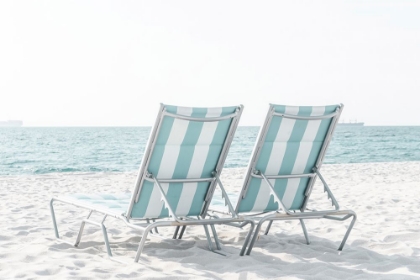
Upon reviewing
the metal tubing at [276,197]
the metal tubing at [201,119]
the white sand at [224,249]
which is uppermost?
the metal tubing at [201,119]

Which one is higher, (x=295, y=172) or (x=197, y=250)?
(x=295, y=172)

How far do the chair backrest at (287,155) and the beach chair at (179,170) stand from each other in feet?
0.63

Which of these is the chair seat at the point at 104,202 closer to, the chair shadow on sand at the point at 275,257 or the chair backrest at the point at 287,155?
the chair shadow on sand at the point at 275,257

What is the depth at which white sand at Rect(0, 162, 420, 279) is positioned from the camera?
3.48 m

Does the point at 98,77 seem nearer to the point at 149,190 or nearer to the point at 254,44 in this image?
the point at 254,44

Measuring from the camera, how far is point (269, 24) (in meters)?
25.0

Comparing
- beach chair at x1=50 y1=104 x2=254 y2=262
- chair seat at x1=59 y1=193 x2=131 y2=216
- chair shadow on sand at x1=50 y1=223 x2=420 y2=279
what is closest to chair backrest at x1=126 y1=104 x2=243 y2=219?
beach chair at x1=50 y1=104 x2=254 y2=262

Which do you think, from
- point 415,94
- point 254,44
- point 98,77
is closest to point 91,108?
point 98,77

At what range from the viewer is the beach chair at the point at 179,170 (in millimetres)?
3641

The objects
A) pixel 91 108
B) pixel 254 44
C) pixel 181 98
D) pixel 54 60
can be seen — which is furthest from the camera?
pixel 54 60

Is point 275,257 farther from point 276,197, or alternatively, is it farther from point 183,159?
point 183,159

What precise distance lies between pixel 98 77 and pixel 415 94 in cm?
2842

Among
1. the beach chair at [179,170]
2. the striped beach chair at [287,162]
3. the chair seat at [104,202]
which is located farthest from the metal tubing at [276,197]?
the chair seat at [104,202]

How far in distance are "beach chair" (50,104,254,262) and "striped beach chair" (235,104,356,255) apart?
0.63 feet
